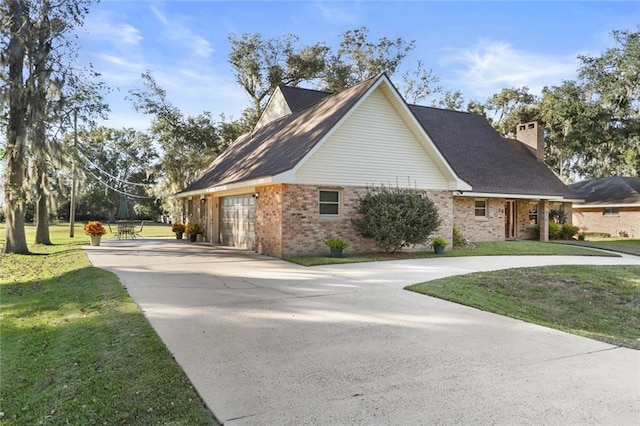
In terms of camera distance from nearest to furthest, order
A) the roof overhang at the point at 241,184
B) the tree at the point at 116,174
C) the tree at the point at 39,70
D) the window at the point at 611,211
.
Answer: the roof overhang at the point at 241,184
the tree at the point at 39,70
the window at the point at 611,211
the tree at the point at 116,174

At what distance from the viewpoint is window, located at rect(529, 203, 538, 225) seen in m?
22.9

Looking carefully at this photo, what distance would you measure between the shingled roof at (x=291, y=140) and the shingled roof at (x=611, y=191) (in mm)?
19460

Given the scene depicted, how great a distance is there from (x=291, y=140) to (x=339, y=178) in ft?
8.81

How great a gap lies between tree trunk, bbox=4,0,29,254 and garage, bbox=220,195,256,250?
24.8ft

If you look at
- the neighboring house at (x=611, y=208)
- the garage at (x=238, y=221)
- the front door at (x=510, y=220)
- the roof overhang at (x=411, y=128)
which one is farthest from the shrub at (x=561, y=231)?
the garage at (x=238, y=221)

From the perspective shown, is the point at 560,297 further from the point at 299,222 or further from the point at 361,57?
the point at 361,57

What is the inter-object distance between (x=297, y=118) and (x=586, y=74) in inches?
817

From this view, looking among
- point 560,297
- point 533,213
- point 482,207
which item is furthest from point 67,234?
point 560,297

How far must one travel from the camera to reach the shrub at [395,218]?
1373cm

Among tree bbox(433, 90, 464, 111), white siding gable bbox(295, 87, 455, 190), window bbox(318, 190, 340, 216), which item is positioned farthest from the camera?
tree bbox(433, 90, 464, 111)

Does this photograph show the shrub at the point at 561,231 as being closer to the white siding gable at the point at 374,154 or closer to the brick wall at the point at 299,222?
the white siding gable at the point at 374,154

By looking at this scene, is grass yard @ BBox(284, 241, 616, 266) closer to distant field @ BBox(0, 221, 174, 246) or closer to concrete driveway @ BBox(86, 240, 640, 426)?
concrete driveway @ BBox(86, 240, 640, 426)

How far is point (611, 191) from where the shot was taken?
2942 centimetres

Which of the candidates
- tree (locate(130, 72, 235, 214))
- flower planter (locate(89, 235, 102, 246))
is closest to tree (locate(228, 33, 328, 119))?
tree (locate(130, 72, 235, 214))
